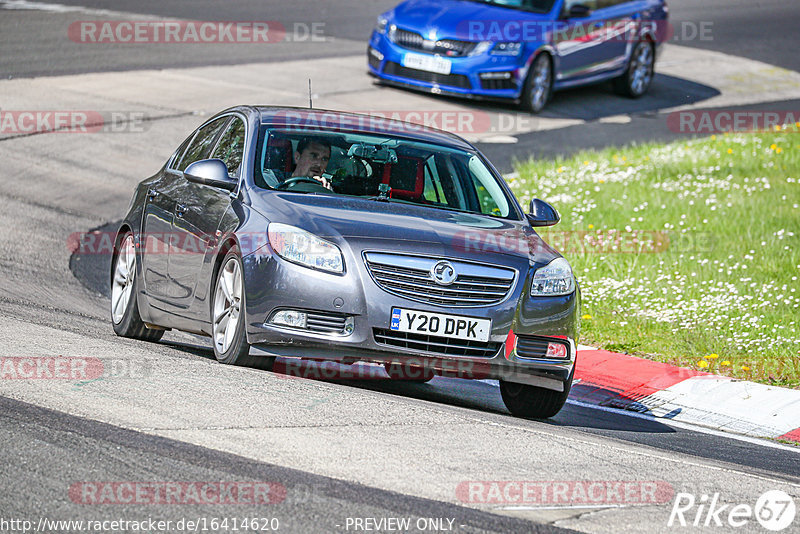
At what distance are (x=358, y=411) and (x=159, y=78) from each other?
13940 mm

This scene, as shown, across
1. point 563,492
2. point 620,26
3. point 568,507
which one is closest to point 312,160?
point 563,492

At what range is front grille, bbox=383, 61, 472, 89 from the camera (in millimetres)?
A: 19062

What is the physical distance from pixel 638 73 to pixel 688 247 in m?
9.55

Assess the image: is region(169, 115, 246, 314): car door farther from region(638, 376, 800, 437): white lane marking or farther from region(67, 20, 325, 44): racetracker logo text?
region(67, 20, 325, 44): racetracker logo text

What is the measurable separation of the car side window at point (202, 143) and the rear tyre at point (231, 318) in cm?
155

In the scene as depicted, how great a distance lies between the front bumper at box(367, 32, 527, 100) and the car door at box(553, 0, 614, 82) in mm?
1124

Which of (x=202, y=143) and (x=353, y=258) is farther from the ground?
(x=202, y=143)

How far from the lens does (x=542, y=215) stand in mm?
8539

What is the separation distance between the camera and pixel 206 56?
70.9ft

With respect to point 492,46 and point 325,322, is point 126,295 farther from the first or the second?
point 492,46

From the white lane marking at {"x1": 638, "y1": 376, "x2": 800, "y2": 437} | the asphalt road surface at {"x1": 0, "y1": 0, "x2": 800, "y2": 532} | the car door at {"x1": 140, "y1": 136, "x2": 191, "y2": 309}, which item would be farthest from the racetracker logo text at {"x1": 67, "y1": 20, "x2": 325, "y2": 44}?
the white lane marking at {"x1": 638, "y1": 376, "x2": 800, "y2": 437}

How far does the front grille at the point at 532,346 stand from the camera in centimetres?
735

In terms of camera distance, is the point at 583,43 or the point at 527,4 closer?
the point at 527,4

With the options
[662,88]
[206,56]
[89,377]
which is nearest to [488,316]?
[89,377]
